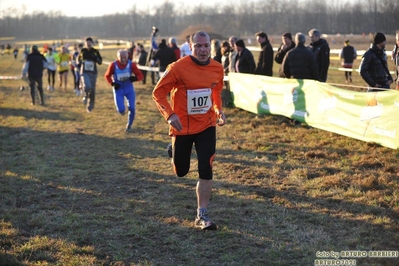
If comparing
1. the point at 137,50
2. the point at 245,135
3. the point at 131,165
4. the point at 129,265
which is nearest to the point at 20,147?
the point at 131,165

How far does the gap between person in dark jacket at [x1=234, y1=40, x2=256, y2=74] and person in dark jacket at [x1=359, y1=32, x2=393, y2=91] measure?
4597 millimetres

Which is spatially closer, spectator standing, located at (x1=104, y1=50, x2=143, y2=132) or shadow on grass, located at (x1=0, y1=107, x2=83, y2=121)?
spectator standing, located at (x1=104, y1=50, x2=143, y2=132)

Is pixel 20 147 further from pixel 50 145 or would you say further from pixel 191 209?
pixel 191 209

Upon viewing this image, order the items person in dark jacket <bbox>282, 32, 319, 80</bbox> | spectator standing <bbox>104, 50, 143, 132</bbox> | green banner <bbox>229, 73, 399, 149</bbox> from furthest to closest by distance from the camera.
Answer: spectator standing <bbox>104, 50, 143, 132</bbox> < person in dark jacket <bbox>282, 32, 319, 80</bbox> < green banner <bbox>229, 73, 399, 149</bbox>

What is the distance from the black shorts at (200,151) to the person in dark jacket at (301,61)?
246 inches

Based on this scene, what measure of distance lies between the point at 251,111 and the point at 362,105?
4.58 meters

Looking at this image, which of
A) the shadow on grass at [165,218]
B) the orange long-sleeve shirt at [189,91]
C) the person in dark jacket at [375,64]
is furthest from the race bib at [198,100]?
the person in dark jacket at [375,64]

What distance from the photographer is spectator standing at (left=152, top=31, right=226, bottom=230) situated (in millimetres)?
5324

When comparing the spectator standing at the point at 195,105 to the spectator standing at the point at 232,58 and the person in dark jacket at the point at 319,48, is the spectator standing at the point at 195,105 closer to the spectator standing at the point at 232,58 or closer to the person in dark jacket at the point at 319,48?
the person in dark jacket at the point at 319,48

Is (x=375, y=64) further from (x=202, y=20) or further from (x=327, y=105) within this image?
(x=202, y=20)

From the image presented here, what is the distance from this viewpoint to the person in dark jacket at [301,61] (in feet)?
36.6

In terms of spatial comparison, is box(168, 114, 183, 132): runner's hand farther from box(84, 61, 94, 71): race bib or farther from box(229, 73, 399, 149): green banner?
box(84, 61, 94, 71): race bib

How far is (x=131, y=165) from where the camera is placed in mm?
8570

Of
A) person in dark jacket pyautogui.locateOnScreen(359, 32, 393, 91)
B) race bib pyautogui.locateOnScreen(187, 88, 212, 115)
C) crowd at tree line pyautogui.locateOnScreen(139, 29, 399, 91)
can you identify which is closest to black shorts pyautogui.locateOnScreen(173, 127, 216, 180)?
race bib pyautogui.locateOnScreen(187, 88, 212, 115)
